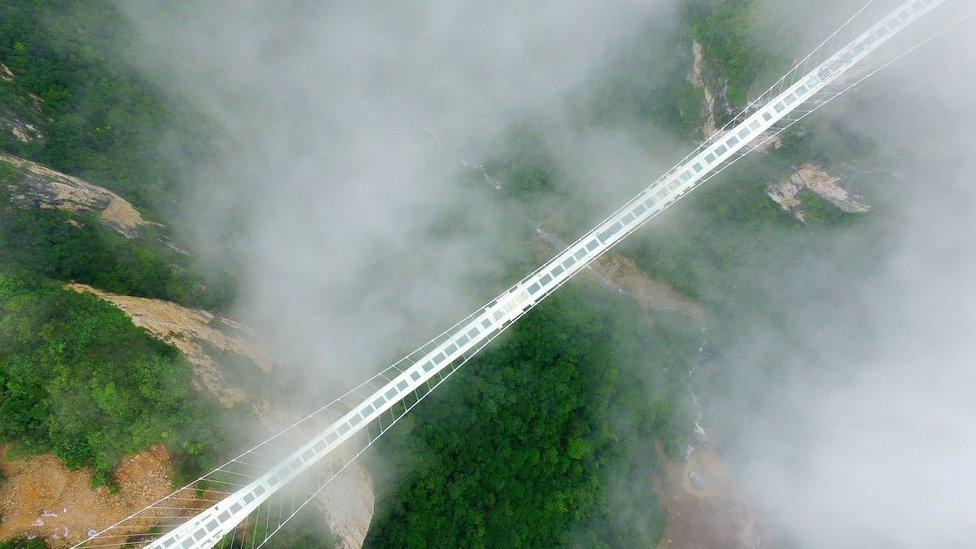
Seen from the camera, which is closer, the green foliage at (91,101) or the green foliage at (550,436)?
the green foliage at (91,101)

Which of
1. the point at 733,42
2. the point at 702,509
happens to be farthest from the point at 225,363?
the point at 702,509

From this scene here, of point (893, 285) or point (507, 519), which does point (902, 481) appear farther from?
point (507, 519)

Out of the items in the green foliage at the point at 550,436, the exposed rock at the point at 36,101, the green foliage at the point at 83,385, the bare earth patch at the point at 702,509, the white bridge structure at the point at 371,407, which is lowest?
the bare earth patch at the point at 702,509

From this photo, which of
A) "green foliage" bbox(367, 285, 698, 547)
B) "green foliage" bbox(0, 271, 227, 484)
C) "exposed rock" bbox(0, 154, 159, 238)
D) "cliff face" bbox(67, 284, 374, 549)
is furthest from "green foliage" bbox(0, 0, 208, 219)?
"green foliage" bbox(367, 285, 698, 547)

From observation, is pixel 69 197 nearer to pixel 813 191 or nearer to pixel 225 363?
pixel 225 363

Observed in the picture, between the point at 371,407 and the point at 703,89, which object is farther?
the point at 703,89

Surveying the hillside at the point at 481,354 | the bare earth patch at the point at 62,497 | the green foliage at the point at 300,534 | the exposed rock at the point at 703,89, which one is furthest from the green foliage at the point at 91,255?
the exposed rock at the point at 703,89

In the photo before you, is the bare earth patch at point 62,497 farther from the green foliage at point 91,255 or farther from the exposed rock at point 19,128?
the exposed rock at point 19,128

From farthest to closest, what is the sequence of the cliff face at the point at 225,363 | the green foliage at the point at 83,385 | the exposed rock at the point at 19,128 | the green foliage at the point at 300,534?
the exposed rock at the point at 19,128, the green foliage at the point at 300,534, the cliff face at the point at 225,363, the green foliage at the point at 83,385
